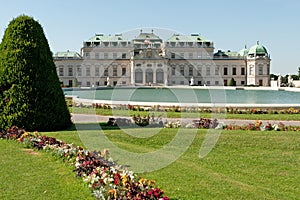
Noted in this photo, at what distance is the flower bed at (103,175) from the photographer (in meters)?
4.93

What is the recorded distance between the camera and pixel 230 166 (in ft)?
25.1

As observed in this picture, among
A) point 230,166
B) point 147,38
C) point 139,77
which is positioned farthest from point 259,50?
point 230,166

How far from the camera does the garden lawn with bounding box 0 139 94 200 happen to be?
5.55m

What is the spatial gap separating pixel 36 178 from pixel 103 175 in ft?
4.75

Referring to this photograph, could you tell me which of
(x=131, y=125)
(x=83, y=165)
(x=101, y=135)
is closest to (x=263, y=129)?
(x=131, y=125)

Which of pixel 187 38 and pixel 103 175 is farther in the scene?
pixel 187 38

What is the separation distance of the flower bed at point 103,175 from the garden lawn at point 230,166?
0.65 m

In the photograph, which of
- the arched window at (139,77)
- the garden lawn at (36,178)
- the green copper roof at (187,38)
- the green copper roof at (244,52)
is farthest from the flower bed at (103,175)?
the green copper roof at (244,52)

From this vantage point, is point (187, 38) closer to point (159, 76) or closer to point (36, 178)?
point (159, 76)

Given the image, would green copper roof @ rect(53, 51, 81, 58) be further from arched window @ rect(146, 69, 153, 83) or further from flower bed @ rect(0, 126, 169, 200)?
flower bed @ rect(0, 126, 169, 200)

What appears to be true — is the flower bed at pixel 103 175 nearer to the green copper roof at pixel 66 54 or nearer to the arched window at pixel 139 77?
the arched window at pixel 139 77

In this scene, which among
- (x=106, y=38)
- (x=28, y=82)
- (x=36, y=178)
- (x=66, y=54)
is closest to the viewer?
(x=36, y=178)

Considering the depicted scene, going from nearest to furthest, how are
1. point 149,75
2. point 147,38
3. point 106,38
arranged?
point 149,75, point 106,38, point 147,38

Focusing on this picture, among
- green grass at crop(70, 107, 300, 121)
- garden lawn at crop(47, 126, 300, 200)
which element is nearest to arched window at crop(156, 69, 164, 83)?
green grass at crop(70, 107, 300, 121)
